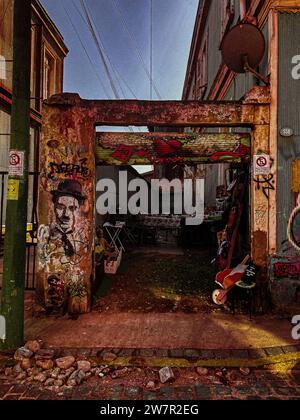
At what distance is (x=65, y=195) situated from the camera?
5.59 meters

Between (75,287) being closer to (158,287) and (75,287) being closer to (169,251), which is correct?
(158,287)

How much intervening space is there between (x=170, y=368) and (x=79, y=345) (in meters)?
1.39

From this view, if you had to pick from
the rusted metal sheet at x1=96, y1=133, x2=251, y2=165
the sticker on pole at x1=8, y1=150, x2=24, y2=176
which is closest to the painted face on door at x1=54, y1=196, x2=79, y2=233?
the rusted metal sheet at x1=96, y1=133, x2=251, y2=165

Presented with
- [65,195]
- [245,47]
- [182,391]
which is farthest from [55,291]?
[245,47]

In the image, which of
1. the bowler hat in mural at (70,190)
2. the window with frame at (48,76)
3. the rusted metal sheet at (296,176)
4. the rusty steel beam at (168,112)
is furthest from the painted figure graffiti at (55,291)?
the window with frame at (48,76)

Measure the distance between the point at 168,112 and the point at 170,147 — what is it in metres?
0.67

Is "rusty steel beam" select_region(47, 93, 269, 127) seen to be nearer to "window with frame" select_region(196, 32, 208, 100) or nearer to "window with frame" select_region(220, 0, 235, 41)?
"window with frame" select_region(220, 0, 235, 41)

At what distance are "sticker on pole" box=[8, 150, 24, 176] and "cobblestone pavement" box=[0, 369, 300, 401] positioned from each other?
8.44ft

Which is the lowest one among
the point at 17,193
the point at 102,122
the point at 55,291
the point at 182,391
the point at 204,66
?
the point at 182,391

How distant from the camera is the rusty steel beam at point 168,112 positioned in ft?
18.4

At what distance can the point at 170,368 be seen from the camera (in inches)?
142

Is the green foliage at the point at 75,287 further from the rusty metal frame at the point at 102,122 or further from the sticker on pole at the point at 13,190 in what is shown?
the sticker on pole at the point at 13,190

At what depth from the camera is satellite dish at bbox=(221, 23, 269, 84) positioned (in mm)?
5758

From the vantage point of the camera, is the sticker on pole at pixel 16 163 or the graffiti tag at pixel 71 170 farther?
the graffiti tag at pixel 71 170
